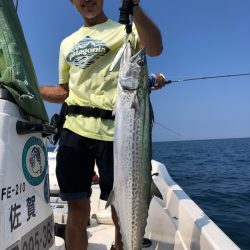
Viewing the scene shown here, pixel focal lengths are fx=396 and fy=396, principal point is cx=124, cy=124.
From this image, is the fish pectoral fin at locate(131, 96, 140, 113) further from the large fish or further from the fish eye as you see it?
the fish eye

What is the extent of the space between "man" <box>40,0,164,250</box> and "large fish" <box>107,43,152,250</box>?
52cm

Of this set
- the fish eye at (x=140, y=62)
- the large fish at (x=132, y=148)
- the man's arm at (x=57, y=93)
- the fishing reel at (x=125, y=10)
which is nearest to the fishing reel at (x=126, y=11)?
the fishing reel at (x=125, y=10)

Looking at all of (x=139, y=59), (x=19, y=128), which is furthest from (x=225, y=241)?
(x=19, y=128)

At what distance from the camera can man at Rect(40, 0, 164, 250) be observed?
3.03 metres

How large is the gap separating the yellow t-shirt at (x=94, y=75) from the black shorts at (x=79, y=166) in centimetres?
8

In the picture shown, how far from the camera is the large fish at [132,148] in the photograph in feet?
8.09

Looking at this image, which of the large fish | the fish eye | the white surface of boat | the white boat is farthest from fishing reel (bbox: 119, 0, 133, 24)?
Answer: the white boat

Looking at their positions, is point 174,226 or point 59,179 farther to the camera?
point 174,226

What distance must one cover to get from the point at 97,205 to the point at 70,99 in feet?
7.86

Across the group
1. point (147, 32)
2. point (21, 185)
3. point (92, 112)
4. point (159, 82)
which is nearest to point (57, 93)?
point (92, 112)

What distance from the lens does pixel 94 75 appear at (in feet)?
10.1

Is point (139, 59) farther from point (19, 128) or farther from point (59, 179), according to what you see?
point (59, 179)

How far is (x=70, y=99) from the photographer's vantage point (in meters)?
3.21

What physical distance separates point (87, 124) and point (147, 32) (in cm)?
84
